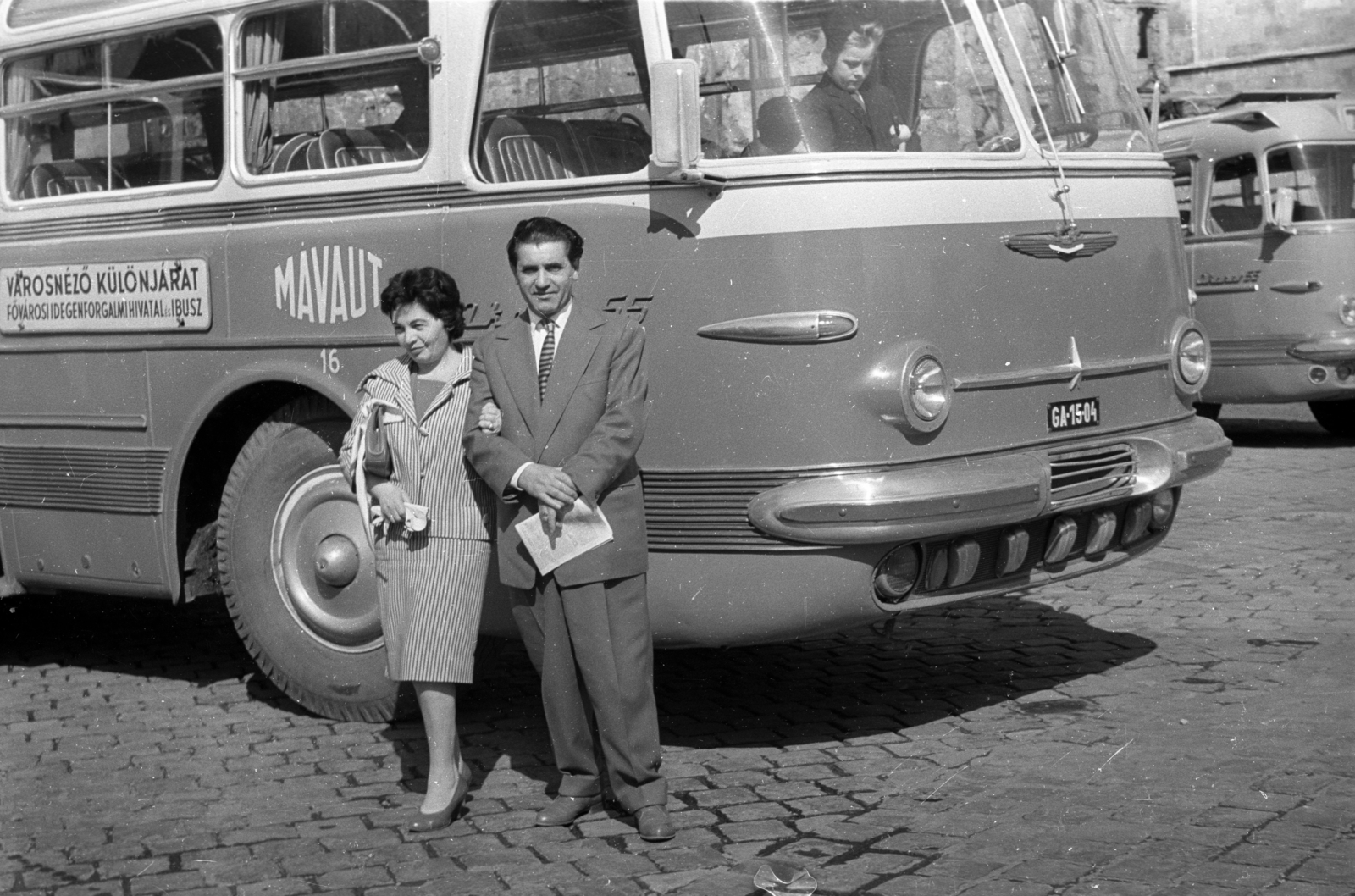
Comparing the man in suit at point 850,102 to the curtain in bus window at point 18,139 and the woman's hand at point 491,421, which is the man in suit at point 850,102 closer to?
the woman's hand at point 491,421

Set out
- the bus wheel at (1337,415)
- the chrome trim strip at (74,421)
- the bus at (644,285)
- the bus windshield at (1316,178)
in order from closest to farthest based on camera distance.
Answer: the bus at (644,285), the chrome trim strip at (74,421), the bus windshield at (1316,178), the bus wheel at (1337,415)

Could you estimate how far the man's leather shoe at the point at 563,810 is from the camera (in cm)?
522

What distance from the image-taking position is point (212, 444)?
6.88 m

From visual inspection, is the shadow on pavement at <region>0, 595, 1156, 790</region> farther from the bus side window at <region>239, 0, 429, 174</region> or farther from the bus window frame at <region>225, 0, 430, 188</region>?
the bus side window at <region>239, 0, 429, 174</region>

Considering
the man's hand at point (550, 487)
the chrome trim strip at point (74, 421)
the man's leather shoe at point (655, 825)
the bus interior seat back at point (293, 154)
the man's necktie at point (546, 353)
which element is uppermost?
the bus interior seat back at point (293, 154)

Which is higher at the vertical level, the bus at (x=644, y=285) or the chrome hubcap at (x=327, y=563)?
the bus at (x=644, y=285)

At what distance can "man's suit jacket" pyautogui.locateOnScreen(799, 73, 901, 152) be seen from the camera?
5.56m

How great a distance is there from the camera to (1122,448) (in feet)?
20.4

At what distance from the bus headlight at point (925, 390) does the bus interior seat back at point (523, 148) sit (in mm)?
1312

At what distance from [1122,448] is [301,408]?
2862mm

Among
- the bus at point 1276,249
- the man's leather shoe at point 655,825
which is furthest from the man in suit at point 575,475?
the bus at point 1276,249

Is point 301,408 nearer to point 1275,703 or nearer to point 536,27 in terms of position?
point 536,27

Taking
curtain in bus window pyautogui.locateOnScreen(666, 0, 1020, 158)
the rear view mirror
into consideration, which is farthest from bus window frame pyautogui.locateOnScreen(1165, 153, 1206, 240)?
the rear view mirror

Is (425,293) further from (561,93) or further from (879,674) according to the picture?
(879,674)
